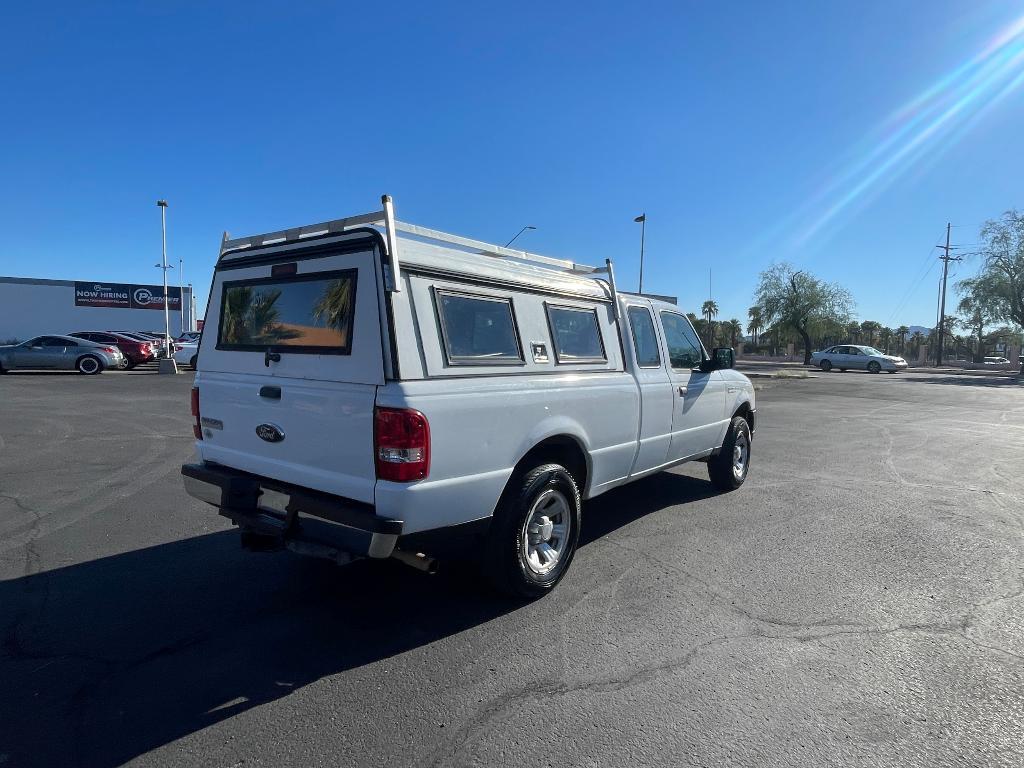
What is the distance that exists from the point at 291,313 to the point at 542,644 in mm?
2505

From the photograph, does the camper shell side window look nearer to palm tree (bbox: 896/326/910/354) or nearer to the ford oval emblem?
the ford oval emblem

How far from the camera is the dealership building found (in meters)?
44.8

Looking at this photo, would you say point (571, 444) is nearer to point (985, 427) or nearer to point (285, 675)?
point (285, 675)

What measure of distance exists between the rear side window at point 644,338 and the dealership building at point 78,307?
49.7 metres

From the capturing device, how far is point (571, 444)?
429cm

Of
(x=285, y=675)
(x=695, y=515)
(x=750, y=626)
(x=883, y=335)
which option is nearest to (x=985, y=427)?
(x=695, y=515)

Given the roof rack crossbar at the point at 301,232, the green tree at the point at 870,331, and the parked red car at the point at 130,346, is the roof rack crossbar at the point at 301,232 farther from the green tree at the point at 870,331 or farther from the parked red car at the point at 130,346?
the green tree at the point at 870,331

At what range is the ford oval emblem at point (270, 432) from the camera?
364cm

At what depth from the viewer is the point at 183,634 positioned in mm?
3428

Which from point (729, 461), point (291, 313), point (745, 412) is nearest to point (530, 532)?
point (291, 313)

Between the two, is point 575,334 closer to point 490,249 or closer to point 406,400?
point 490,249

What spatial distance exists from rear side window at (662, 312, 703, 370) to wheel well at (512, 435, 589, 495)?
170cm

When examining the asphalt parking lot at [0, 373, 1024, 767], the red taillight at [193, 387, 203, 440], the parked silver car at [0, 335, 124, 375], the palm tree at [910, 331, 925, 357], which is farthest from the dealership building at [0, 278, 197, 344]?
the palm tree at [910, 331, 925, 357]

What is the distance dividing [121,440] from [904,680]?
10.0m
